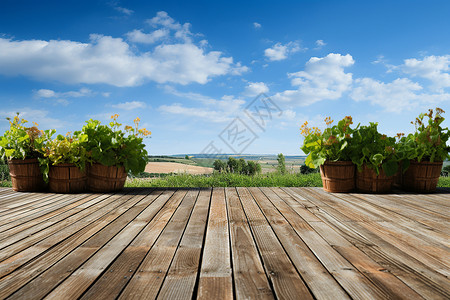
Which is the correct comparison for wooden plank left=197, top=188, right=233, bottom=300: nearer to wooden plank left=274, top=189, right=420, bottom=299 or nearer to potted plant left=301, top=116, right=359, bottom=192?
wooden plank left=274, top=189, right=420, bottom=299

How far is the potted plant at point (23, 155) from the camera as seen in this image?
3629 mm

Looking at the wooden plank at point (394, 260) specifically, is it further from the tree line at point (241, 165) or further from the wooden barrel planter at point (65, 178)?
the tree line at point (241, 165)

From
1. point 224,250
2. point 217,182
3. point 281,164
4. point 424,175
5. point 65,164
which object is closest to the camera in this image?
point 224,250

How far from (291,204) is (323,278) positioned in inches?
65.7

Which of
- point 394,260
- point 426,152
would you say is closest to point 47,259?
point 394,260

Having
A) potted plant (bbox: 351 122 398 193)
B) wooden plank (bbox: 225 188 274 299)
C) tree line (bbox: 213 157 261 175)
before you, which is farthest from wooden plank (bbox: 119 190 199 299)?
tree line (bbox: 213 157 261 175)

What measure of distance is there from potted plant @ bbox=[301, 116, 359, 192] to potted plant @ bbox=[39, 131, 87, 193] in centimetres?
274

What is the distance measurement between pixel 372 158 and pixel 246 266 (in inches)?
110

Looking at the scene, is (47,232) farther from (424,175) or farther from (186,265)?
(424,175)

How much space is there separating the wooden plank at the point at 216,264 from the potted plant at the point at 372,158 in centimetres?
218

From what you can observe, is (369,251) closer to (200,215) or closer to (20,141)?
(200,215)

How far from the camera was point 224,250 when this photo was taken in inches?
60.6

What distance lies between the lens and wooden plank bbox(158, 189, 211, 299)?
1101 mm

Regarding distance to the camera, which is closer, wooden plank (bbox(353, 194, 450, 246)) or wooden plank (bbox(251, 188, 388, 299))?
wooden plank (bbox(251, 188, 388, 299))
